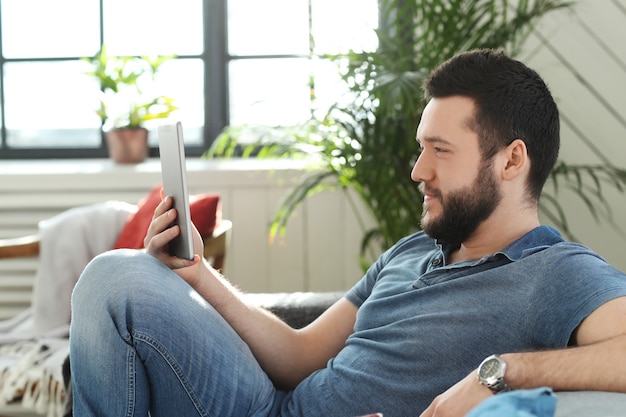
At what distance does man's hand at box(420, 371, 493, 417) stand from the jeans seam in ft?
1.37

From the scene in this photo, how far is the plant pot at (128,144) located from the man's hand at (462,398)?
7.12ft

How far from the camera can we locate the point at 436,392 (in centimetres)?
140

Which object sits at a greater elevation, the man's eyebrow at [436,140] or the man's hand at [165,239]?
the man's eyebrow at [436,140]

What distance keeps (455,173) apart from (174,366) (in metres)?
0.57

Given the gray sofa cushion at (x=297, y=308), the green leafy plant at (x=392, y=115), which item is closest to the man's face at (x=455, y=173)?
the gray sofa cushion at (x=297, y=308)

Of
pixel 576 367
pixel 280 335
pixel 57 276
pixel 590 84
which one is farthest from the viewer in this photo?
pixel 590 84

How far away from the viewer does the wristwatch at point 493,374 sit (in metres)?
1.23

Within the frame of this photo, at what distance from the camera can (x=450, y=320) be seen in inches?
56.1

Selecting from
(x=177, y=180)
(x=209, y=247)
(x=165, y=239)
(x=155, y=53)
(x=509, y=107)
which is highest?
(x=155, y=53)

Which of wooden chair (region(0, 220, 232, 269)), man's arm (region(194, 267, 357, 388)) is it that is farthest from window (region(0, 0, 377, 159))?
man's arm (region(194, 267, 357, 388))

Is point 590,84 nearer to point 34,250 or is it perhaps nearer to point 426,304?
point 426,304

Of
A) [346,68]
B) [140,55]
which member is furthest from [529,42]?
[140,55]

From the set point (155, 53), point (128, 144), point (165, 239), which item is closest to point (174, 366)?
point (165, 239)

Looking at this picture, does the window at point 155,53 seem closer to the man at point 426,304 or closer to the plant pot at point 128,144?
the plant pot at point 128,144
